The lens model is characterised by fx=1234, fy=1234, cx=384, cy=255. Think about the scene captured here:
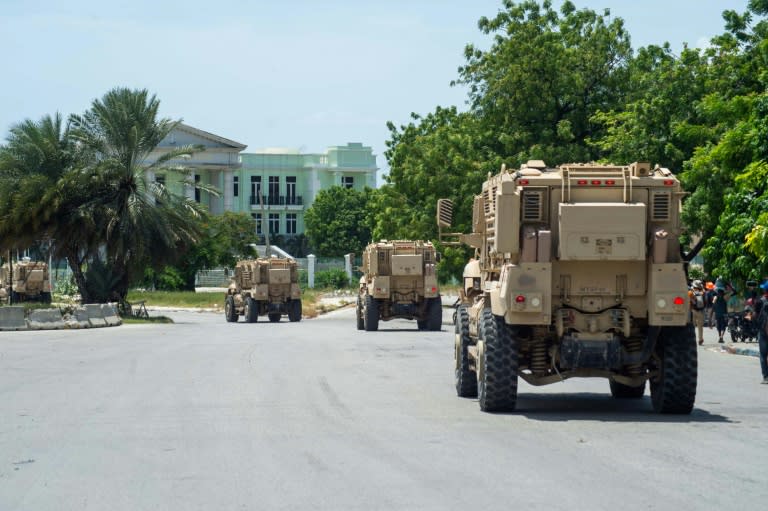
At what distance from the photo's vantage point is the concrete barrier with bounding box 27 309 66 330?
3819 cm

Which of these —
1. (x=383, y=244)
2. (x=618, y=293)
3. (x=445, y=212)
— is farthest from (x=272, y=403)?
(x=383, y=244)

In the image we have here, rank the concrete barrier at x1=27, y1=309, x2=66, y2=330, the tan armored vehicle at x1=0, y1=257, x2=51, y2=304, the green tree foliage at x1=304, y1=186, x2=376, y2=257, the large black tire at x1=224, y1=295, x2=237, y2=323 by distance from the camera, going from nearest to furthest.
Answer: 1. the concrete barrier at x1=27, y1=309, x2=66, y2=330
2. the large black tire at x1=224, y1=295, x2=237, y2=323
3. the tan armored vehicle at x1=0, y1=257, x2=51, y2=304
4. the green tree foliage at x1=304, y1=186, x2=376, y2=257

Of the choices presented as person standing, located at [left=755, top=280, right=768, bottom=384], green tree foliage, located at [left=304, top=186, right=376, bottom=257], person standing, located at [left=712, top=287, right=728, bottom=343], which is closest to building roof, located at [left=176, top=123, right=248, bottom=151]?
green tree foliage, located at [left=304, top=186, right=376, bottom=257]

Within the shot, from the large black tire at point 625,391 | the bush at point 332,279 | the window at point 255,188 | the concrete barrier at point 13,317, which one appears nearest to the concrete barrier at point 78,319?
the concrete barrier at point 13,317

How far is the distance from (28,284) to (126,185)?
17610 millimetres

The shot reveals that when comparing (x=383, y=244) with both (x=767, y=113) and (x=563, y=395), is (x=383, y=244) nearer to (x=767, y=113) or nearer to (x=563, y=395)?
(x=767, y=113)

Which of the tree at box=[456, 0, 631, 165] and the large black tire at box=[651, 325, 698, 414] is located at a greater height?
the tree at box=[456, 0, 631, 165]

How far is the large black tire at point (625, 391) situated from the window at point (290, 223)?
90777 mm

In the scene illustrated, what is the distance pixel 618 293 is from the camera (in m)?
14.1

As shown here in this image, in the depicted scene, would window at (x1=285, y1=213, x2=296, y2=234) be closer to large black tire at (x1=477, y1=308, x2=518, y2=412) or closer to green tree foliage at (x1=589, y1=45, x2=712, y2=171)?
green tree foliage at (x1=589, y1=45, x2=712, y2=171)

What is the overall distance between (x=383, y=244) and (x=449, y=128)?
55.4 feet

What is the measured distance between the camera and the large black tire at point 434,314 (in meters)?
37.3

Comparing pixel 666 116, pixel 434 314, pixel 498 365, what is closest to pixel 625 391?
pixel 498 365

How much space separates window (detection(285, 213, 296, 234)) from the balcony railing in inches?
68.9
